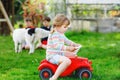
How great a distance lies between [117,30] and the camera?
1481 centimetres

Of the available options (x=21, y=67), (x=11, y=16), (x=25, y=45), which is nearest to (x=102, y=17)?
(x=11, y=16)

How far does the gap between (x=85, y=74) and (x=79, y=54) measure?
113 inches

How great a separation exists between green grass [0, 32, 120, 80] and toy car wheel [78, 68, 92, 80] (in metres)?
0.11

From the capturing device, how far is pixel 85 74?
6355 mm

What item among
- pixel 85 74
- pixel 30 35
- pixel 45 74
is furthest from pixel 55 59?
pixel 30 35

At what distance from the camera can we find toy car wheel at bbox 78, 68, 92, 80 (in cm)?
634

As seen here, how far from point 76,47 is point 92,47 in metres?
4.32

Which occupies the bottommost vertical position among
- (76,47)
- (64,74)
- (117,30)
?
(117,30)

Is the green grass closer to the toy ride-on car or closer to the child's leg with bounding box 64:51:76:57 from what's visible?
the toy ride-on car

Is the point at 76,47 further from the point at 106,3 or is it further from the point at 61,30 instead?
the point at 106,3

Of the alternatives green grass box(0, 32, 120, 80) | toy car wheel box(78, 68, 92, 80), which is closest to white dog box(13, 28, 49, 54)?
green grass box(0, 32, 120, 80)

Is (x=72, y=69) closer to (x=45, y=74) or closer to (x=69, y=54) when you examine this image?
(x=69, y=54)

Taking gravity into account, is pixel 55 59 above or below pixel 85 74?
above

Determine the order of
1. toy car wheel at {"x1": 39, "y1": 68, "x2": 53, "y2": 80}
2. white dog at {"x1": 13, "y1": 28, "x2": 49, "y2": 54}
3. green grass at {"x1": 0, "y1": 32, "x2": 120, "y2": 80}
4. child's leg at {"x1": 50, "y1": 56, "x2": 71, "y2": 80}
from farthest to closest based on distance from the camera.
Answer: white dog at {"x1": 13, "y1": 28, "x2": 49, "y2": 54} < green grass at {"x1": 0, "y1": 32, "x2": 120, "y2": 80} < toy car wheel at {"x1": 39, "y1": 68, "x2": 53, "y2": 80} < child's leg at {"x1": 50, "y1": 56, "x2": 71, "y2": 80}
